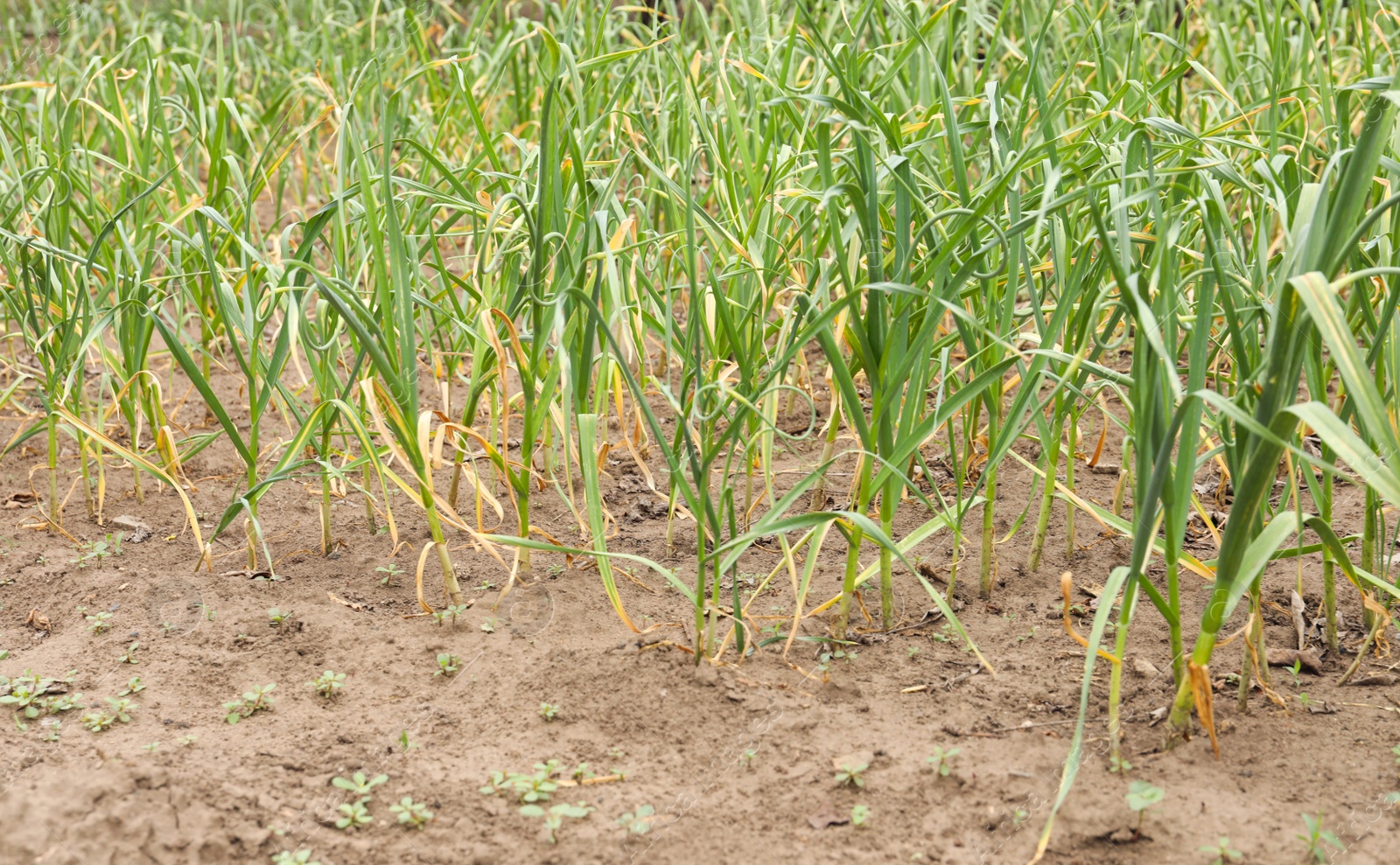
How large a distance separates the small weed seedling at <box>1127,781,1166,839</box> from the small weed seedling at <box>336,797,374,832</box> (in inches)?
32.7

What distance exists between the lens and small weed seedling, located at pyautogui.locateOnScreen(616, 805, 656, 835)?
49.7 inches

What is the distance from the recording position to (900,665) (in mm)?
1578

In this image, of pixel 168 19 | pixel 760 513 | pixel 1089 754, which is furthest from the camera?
pixel 168 19

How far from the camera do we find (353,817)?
1.29 m

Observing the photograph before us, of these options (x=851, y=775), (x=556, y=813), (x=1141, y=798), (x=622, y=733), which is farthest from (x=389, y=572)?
(x=1141, y=798)

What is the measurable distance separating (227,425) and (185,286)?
0.66 m

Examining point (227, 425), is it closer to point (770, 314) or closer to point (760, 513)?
point (760, 513)

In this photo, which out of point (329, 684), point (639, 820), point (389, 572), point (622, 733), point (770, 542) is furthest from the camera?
point (770, 542)

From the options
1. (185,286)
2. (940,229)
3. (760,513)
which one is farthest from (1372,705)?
(185,286)

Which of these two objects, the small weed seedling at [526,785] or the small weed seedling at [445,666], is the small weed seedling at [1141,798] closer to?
the small weed seedling at [526,785]

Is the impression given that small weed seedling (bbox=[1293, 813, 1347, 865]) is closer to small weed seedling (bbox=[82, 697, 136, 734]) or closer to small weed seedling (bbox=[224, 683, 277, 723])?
small weed seedling (bbox=[224, 683, 277, 723])

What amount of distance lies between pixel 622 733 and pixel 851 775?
0.30 m

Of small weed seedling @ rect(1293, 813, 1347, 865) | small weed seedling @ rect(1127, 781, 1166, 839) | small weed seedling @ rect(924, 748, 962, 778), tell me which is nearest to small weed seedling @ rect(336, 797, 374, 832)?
small weed seedling @ rect(924, 748, 962, 778)

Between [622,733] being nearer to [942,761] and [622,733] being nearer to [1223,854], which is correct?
[942,761]
